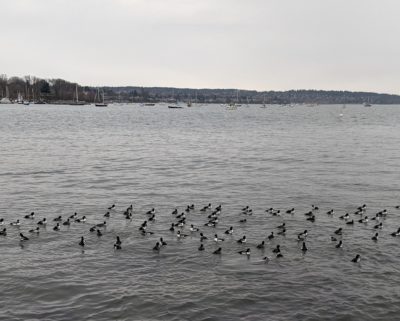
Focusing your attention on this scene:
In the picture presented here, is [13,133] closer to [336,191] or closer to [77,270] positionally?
[336,191]

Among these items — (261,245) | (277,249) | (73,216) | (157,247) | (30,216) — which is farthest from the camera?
(30,216)

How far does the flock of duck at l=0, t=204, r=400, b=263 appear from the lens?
29562 millimetres

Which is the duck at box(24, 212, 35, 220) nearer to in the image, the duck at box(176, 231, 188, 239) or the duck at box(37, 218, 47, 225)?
the duck at box(37, 218, 47, 225)

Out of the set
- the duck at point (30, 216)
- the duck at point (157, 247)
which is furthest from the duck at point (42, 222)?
the duck at point (157, 247)

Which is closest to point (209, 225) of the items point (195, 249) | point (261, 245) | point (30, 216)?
point (195, 249)

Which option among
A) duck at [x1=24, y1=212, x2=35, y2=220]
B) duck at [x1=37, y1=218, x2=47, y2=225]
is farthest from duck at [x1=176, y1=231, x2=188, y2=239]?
duck at [x1=24, y1=212, x2=35, y2=220]

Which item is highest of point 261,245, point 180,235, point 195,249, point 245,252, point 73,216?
point 73,216

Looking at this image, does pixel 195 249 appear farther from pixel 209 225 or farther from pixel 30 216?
pixel 30 216

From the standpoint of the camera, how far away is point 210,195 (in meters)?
44.0

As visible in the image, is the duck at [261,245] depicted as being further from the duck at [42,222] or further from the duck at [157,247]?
the duck at [42,222]

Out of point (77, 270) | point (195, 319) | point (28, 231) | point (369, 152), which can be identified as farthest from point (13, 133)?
point (195, 319)

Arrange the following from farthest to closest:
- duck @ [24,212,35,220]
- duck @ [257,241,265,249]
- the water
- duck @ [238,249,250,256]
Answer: duck @ [24,212,35,220] → duck @ [257,241,265,249] → duck @ [238,249,250,256] → the water

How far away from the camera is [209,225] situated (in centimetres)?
3375

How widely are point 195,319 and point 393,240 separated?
15.9 m
